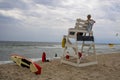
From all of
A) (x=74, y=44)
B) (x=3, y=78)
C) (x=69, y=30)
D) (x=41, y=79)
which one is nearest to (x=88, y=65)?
(x=74, y=44)

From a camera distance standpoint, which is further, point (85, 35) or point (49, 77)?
point (85, 35)

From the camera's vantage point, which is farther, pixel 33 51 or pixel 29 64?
pixel 33 51

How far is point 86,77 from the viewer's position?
6863mm

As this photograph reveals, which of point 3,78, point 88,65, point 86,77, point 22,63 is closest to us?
point 3,78

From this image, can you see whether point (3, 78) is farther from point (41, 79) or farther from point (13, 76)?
point (41, 79)

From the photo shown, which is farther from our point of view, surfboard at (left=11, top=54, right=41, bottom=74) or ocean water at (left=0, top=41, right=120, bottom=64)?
ocean water at (left=0, top=41, right=120, bottom=64)

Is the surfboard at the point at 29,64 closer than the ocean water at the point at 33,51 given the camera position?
Yes

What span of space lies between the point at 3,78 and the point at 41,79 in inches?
51.2

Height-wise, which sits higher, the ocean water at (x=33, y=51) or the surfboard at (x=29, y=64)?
the surfboard at (x=29, y=64)

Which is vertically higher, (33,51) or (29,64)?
(29,64)

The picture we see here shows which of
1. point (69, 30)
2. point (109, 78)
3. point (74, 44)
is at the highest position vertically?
point (69, 30)

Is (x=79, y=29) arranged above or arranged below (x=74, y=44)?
above

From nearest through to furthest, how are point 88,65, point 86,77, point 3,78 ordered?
point 3,78 → point 86,77 → point 88,65

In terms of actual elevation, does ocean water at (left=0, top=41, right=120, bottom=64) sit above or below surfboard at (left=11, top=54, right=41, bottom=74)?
below
